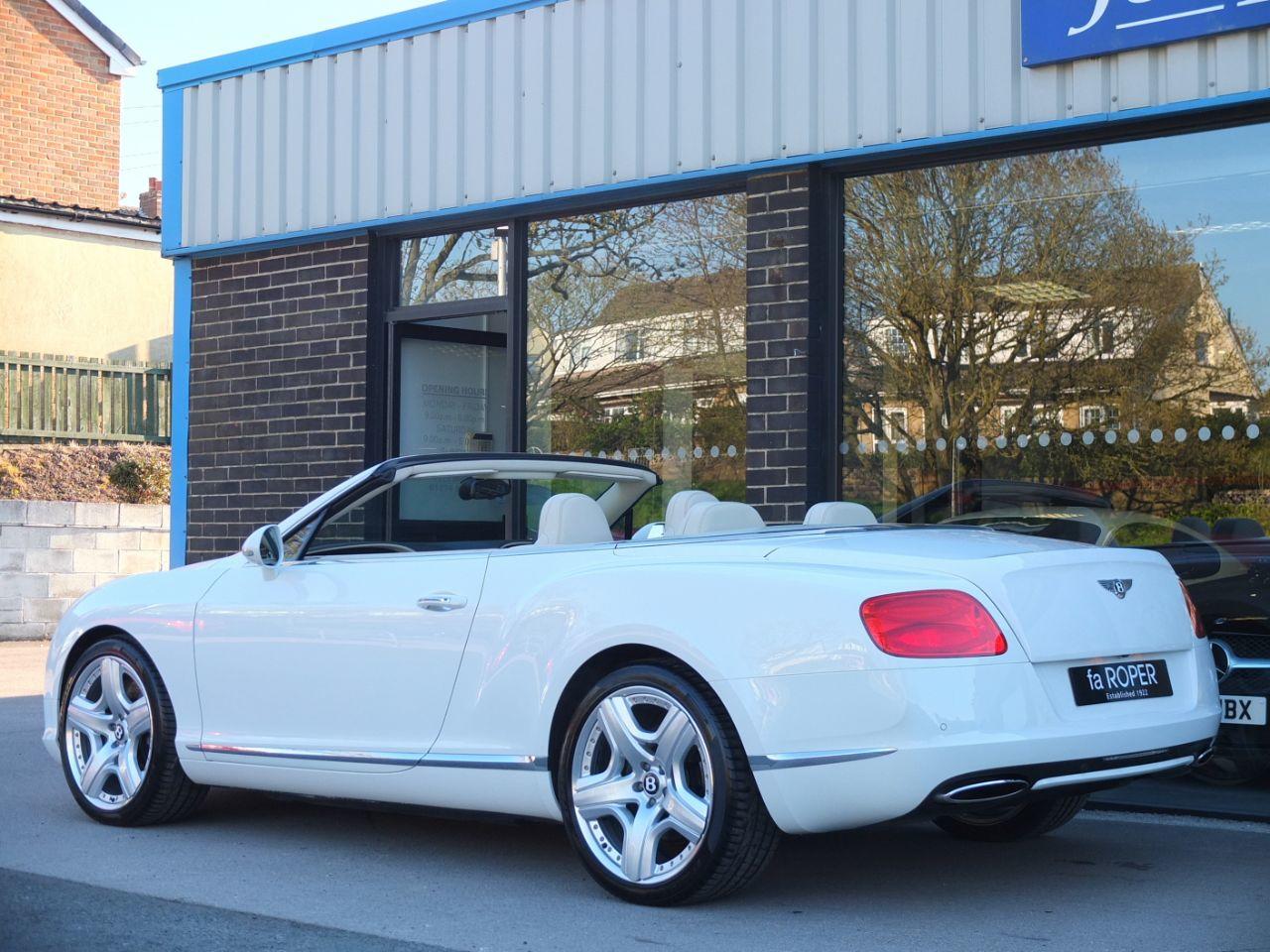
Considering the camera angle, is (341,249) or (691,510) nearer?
(691,510)

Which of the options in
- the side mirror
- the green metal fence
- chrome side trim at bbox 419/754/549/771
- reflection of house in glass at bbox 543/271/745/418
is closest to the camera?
chrome side trim at bbox 419/754/549/771

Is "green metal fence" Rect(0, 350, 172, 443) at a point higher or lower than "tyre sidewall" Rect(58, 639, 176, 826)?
higher

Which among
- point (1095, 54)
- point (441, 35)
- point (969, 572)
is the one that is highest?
point (441, 35)

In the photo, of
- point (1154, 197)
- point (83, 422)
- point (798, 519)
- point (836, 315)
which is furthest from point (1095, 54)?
point (83, 422)

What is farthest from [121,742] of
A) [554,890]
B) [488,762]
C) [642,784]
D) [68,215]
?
[68,215]

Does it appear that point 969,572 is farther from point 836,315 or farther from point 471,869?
point 836,315

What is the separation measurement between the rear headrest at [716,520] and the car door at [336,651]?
0.70 meters

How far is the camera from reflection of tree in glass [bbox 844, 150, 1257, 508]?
7992 mm

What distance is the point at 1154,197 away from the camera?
8047 mm

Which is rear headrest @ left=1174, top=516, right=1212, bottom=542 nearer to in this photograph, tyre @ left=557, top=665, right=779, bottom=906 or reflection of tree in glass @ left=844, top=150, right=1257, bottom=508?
reflection of tree in glass @ left=844, top=150, right=1257, bottom=508

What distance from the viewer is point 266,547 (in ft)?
21.0

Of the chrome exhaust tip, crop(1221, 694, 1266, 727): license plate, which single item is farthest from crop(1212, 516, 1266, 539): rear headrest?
the chrome exhaust tip

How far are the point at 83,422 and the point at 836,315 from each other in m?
12.9

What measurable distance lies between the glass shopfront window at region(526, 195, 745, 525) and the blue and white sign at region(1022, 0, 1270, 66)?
200 cm
